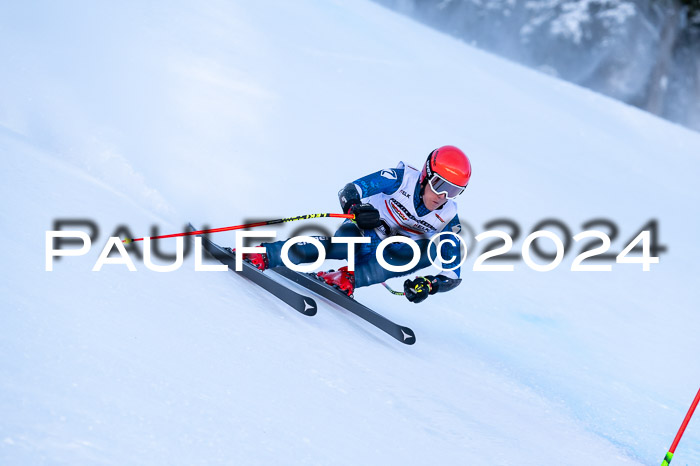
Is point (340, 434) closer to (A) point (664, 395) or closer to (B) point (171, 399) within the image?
(B) point (171, 399)

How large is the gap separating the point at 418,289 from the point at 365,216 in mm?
463

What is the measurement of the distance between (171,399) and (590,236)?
6878 mm

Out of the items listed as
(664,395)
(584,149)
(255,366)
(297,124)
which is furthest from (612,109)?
(255,366)

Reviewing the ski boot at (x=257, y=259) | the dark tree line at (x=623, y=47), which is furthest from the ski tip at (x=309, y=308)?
the dark tree line at (x=623, y=47)

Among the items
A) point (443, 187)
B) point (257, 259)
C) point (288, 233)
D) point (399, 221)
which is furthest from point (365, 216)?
point (288, 233)

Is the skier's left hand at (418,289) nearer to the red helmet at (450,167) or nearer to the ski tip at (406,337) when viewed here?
the ski tip at (406,337)

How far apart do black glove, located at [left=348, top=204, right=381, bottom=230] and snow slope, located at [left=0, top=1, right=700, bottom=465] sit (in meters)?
0.51

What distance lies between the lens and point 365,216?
375 centimetres

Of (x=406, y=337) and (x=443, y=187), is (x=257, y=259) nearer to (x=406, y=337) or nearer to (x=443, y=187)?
(x=406, y=337)

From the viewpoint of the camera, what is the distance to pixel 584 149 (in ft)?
34.6

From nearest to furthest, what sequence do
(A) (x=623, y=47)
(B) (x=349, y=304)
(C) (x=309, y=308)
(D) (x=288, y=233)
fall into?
(C) (x=309, y=308) → (B) (x=349, y=304) → (D) (x=288, y=233) → (A) (x=623, y=47)

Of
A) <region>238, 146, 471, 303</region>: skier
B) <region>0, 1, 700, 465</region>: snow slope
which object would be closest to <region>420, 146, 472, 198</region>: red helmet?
<region>238, 146, 471, 303</region>: skier

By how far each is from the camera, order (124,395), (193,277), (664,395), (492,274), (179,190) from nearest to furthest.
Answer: (124,395)
(193,277)
(664,395)
(179,190)
(492,274)

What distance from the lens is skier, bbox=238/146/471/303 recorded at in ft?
12.1
